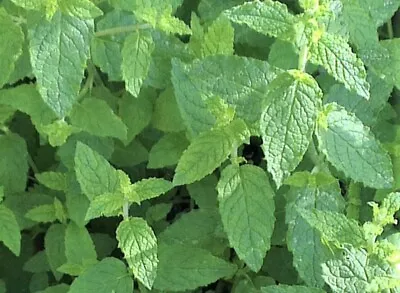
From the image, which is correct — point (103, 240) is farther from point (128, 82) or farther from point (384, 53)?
point (384, 53)

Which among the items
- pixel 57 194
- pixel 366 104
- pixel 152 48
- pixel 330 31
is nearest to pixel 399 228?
pixel 366 104

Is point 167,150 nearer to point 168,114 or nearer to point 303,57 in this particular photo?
point 168,114

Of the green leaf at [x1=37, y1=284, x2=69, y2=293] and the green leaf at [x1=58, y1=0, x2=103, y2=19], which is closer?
the green leaf at [x1=58, y1=0, x2=103, y2=19]

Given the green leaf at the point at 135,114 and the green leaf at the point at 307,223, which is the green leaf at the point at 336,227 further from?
the green leaf at the point at 135,114

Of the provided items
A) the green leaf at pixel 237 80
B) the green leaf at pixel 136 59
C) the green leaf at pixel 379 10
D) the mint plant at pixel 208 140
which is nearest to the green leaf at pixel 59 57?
the mint plant at pixel 208 140

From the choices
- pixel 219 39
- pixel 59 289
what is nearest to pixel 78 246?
pixel 59 289

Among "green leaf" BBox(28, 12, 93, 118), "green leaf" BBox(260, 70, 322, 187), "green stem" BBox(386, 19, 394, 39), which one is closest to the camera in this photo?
"green leaf" BBox(260, 70, 322, 187)

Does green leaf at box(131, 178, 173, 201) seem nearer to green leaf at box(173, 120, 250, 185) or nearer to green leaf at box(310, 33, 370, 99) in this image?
green leaf at box(173, 120, 250, 185)

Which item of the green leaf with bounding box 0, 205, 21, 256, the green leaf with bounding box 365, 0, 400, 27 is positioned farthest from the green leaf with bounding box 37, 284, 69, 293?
the green leaf with bounding box 365, 0, 400, 27
